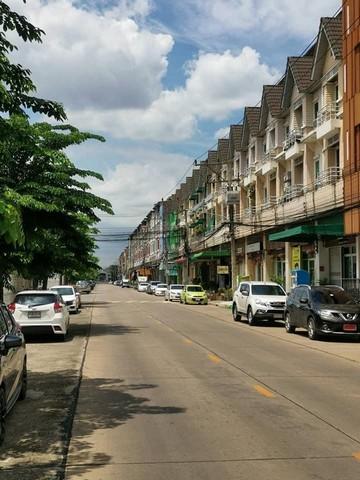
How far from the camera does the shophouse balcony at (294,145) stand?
3694cm

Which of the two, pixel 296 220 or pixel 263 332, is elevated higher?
pixel 296 220

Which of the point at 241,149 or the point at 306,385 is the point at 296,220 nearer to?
the point at 241,149

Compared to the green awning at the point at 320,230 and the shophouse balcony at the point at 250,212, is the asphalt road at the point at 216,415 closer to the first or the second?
the green awning at the point at 320,230

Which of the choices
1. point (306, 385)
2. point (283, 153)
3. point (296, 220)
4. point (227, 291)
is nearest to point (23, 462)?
point (306, 385)

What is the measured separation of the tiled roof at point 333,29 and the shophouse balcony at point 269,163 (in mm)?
10980

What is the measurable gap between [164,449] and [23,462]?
4.78ft

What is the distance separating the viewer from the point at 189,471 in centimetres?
590

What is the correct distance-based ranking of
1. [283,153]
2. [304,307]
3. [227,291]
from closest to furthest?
[304,307]
[283,153]
[227,291]

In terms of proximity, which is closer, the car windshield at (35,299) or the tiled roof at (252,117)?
the car windshield at (35,299)

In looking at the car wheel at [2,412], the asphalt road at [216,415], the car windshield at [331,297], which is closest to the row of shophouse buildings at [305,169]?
the car windshield at [331,297]

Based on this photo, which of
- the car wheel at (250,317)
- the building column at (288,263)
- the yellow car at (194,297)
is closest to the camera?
the car wheel at (250,317)

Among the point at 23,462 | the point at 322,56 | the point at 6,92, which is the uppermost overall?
the point at 322,56

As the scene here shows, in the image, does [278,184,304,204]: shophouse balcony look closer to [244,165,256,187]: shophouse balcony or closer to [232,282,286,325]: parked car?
[244,165,256,187]: shophouse balcony

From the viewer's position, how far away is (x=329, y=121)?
105 feet
